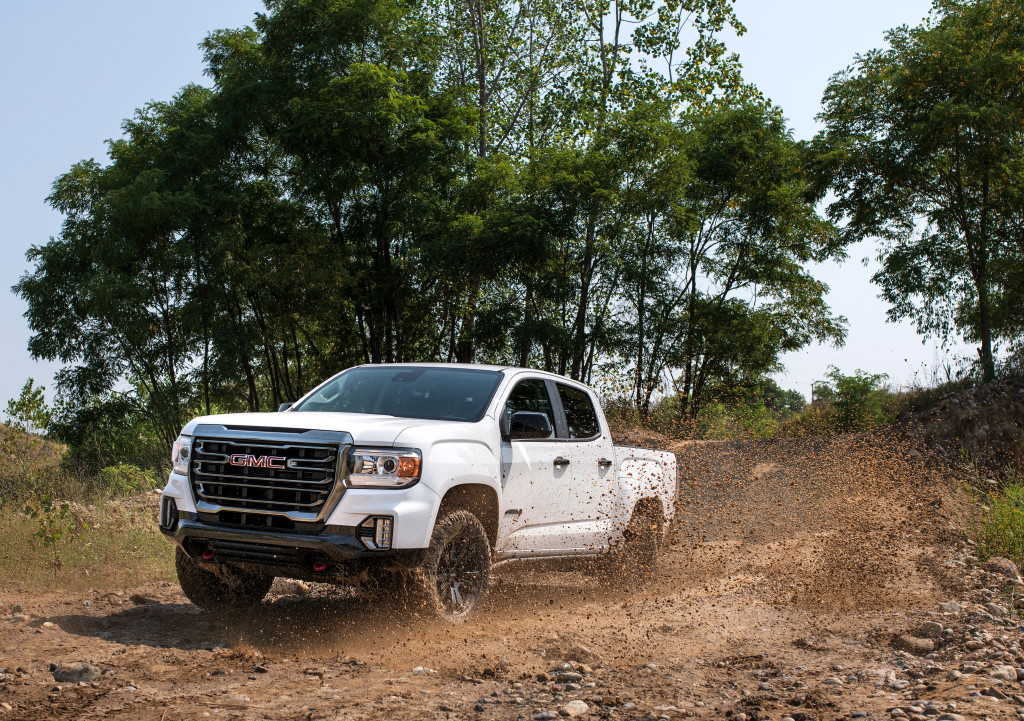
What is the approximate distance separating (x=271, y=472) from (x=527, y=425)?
2.02 metres

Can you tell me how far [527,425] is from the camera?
7.47m

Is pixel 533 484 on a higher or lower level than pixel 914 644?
higher

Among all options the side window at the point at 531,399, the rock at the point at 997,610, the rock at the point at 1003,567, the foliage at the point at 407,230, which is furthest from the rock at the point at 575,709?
the foliage at the point at 407,230

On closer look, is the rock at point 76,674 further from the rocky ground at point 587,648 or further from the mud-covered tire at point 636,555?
the mud-covered tire at point 636,555

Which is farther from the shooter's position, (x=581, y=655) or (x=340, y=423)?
(x=340, y=423)

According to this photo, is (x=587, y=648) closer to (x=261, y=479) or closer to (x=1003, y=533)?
(x=261, y=479)

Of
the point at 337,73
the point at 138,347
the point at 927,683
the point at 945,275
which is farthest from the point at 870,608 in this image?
the point at 138,347

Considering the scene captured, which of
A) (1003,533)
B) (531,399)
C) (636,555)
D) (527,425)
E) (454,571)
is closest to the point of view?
(454,571)

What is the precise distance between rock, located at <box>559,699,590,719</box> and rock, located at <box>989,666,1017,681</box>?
237 centimetres

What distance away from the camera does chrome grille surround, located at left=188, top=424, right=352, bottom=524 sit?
20.4 feet

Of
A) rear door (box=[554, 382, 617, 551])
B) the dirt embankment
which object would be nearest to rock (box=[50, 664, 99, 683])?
rear door (box=[554, 382, 617, 551])

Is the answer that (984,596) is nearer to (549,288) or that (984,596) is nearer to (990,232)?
(549,288)

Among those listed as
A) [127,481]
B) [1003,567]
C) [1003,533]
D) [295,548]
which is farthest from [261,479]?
[127,481]

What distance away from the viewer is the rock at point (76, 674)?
540 centimetres
